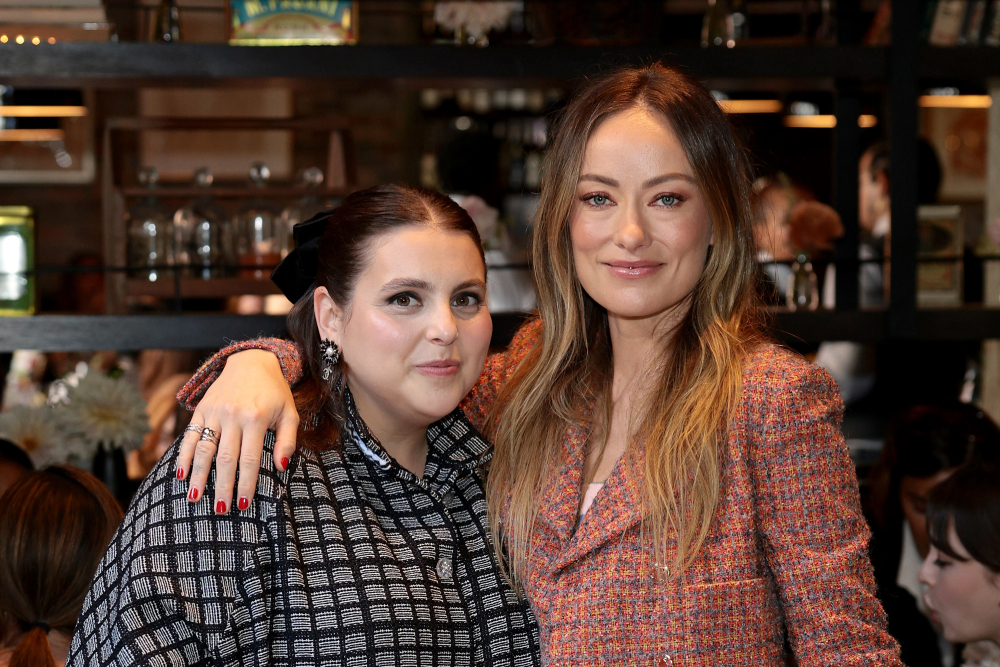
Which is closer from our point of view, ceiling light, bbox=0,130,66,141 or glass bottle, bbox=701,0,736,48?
glass bottle, bbox=701,0,736,48

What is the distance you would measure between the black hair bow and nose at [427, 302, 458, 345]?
0.96 ft

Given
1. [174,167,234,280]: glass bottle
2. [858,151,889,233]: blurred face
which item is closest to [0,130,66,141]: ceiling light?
[174,167,234,280]: glass bottle

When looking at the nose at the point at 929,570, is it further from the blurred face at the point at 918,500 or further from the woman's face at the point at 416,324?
the woman's face at the point at 416,324

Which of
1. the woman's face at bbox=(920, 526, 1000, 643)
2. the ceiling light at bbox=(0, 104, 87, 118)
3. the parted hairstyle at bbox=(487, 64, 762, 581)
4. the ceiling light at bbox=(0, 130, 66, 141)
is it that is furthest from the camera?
the ceiling light at bbox=(0, 130, 66, 141)

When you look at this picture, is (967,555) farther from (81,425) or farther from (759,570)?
(81,425)

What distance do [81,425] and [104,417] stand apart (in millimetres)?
53

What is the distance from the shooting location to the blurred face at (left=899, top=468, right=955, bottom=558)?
96.1 inches

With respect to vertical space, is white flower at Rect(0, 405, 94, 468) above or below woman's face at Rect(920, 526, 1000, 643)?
above

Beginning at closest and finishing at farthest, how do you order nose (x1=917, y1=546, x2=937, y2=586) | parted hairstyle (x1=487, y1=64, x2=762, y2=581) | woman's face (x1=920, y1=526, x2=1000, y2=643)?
parted hairstyle (x1=487, y1=64, x2=762, y2=581) < woman's face (x1=920, y1=526, x2=1000, y2=643) < nose (x1=917, y1=546, x2=937, y2=586)

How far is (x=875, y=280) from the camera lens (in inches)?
127

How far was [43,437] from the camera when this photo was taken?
2438 mm

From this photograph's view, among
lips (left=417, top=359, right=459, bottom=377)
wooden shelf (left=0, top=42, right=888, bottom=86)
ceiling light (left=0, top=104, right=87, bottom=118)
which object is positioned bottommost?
lips (left=417, top=359, right=459, bottom=377)

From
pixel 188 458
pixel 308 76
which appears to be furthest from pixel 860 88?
pixel 188 458

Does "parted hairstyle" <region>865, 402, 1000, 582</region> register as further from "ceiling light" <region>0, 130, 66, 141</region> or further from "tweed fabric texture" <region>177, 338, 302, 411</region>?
"ceiling light" <region>0, 130, 66, 141</region>
